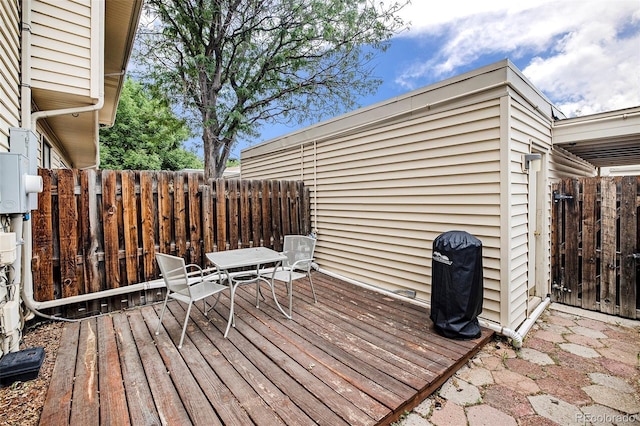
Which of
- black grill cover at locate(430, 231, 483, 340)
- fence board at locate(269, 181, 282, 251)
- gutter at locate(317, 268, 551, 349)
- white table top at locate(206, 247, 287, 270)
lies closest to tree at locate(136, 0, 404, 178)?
fence board at locate(269, 181, 282, 251)

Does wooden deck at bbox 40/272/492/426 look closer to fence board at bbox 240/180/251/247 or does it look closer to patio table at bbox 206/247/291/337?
patio table at bbox 206/247/291/337

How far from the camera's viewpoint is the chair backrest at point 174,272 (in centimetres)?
264

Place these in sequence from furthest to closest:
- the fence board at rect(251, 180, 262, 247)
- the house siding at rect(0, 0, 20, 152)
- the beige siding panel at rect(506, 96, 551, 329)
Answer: the fence board at rect(251, 180, 262, 247) < the beige siding panel at rect(506, 96, 551, 329) < the house siding at rect(0, 0, 20, 152)

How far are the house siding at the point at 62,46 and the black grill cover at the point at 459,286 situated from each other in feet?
14.4

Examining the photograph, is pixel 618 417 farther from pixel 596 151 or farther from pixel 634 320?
pixel 596 151

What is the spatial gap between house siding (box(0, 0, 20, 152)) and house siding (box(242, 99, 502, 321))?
3.86m

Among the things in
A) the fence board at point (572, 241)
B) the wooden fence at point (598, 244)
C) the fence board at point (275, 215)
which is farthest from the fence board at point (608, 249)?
the fence board at point (275, 215)

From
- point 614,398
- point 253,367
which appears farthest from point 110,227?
point 614,398

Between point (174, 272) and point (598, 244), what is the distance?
5.34 metres

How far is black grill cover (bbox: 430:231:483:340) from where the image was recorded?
9.00 ft

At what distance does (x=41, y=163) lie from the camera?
4273 millimetres

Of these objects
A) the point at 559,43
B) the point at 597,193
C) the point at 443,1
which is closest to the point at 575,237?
the point at 597,193

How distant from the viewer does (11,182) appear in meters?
2.19

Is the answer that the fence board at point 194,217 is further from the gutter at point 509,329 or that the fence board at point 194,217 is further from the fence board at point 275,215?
the gutter at point 509,329
